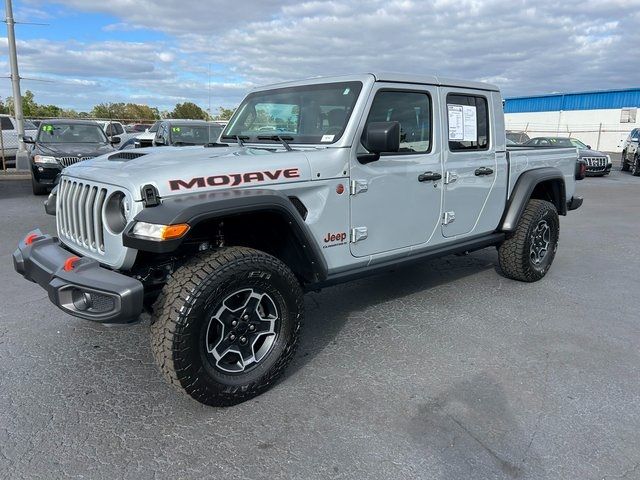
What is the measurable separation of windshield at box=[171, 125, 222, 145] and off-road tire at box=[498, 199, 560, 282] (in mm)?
7842

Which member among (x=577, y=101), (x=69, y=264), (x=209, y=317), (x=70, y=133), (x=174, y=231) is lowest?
(x=209, y=317)

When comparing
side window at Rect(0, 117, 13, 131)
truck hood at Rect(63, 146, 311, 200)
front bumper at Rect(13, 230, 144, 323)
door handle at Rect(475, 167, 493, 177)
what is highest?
side window at Rect(0, 117, 13, 131)

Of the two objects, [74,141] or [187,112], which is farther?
[187,112]

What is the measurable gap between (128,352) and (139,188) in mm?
1458

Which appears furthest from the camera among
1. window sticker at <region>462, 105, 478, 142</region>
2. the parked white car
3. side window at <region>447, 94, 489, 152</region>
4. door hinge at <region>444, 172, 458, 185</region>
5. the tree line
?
the tree line

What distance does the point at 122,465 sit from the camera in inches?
95.8

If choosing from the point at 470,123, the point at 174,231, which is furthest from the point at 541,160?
the point at 174,231

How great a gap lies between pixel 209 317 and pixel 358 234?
127 centimetres

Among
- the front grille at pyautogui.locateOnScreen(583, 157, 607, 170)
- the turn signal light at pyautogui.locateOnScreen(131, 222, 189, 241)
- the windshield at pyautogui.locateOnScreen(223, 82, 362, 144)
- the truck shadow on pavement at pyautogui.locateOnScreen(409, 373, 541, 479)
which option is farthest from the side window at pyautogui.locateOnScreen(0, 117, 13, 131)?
the front grille at pyautogui.locateOnScreen(583, 157, 607, 170)

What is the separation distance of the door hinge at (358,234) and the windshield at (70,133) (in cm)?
903

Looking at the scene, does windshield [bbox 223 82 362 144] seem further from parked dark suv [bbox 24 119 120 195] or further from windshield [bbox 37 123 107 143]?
windshield [bbox 37 123 107 143]

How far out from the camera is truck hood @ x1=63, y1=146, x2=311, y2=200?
2752mm

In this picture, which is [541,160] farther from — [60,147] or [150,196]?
[60,147]

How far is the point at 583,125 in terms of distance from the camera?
39.2 m
